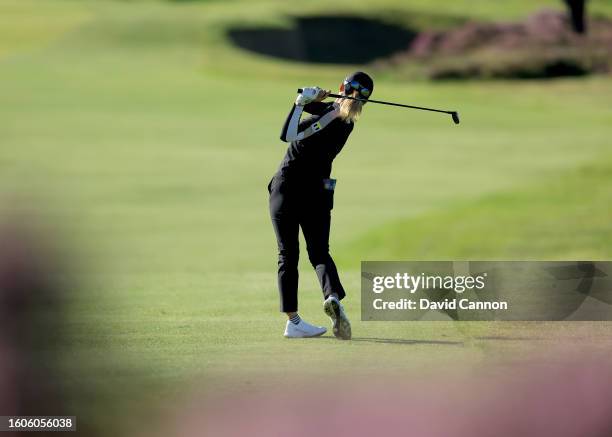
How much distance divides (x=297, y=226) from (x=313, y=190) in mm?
234

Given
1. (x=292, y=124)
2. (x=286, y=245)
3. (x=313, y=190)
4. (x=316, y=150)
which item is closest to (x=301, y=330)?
(x=286, y=245)

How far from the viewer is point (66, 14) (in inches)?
2030

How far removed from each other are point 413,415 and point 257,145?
25.6m

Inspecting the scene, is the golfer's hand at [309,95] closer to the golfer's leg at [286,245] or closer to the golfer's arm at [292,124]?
the golfer's arm at [292,124]

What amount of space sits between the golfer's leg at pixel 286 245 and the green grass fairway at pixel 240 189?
277mm

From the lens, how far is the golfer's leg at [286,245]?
7.56 m

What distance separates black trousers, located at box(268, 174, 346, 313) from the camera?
24.8 feet

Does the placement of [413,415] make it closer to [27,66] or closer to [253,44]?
[27,66]

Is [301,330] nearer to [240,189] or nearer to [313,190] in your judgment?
[313,190]

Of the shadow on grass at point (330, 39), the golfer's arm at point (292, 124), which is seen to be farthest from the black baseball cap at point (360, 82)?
the shadow on grass at point (330, 39)

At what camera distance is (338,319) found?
7.33 m

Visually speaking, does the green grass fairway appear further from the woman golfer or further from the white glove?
the white glove

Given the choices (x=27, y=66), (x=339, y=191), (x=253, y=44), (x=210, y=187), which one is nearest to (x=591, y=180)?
(x=339, y=191)

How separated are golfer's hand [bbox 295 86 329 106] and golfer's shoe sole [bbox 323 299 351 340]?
44.9 inches
